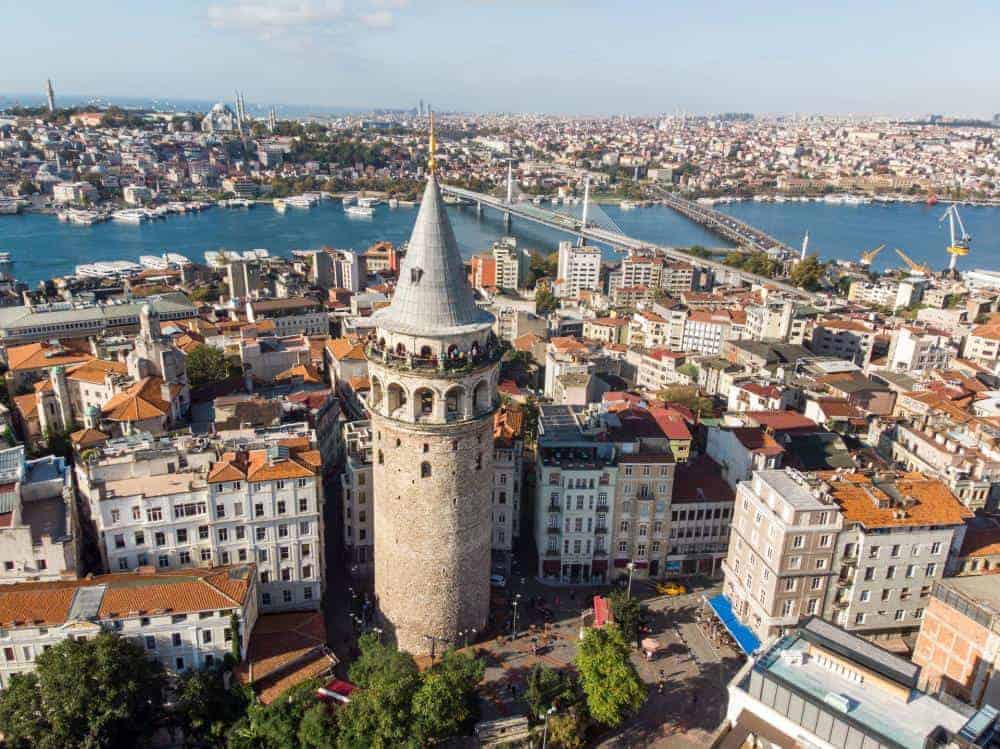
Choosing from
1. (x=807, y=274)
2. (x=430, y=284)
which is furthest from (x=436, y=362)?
(x=807, y=274)

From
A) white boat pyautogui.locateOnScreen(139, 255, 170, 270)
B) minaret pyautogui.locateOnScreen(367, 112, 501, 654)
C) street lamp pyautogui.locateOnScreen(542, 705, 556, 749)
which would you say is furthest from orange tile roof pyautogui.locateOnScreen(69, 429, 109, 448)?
white boat pyautogui.locateOnScreen(139, 255, 170, 270)

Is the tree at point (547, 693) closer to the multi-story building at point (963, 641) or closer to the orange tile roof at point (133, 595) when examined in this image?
the orange tile roof at point (133, 595)

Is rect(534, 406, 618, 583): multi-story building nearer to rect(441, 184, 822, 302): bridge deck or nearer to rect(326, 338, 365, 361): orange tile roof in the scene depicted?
rect(326, 338, 365, 361): orange tile roof

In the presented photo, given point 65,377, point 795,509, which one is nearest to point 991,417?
point 795,509

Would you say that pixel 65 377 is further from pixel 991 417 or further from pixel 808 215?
pixel 808 215

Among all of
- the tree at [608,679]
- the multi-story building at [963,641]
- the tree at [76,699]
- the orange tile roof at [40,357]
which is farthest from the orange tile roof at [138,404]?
the multi-story building at [963,641]
